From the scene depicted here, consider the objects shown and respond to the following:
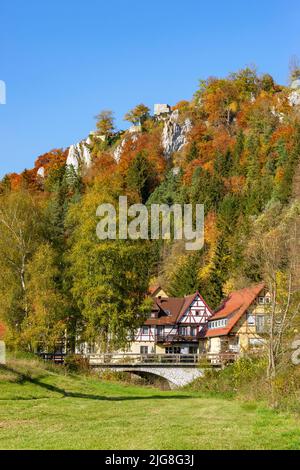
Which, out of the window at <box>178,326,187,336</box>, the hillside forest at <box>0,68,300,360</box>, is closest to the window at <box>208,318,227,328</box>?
the hillside forest at <box>0,68,300,360</box>

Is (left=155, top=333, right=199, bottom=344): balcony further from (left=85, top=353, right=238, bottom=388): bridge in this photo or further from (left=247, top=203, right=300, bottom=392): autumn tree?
(left=247, top=203, right=300, bottom=392): autumn tree

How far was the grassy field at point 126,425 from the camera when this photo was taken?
39.2 feet

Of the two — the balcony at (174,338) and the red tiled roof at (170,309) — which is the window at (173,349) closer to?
the balcony at (174,338)

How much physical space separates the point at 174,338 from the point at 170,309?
2.96 meters

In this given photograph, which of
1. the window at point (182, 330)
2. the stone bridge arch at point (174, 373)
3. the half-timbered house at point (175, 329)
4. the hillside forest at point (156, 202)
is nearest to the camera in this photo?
the hillside forest at point (156, 202)

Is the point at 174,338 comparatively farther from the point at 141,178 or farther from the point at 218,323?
the point at 141,178

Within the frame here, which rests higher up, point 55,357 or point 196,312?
point 196,312

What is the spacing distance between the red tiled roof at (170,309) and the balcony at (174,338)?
140 centimetres

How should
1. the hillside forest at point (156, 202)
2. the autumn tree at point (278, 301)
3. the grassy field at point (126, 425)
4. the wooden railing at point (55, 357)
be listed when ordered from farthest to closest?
the wooden railing at point (55, 357) < the hillside forest at point (156, 202) < the autumn tree at point (278, 301) < the grassy field at point (126, 425)

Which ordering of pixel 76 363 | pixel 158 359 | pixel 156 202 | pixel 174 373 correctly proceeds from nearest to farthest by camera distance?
1. pixel 76 363
2. pixel 174 373
3. pixel 158 359
4. pixel 156 202

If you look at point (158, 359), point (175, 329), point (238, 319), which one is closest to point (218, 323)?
point (238, 319)

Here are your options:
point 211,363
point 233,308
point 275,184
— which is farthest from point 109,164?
point 211,363

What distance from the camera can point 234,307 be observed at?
2202 inches

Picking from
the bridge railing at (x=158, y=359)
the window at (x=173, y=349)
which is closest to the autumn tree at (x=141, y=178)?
the window at (x=173, y=349)
